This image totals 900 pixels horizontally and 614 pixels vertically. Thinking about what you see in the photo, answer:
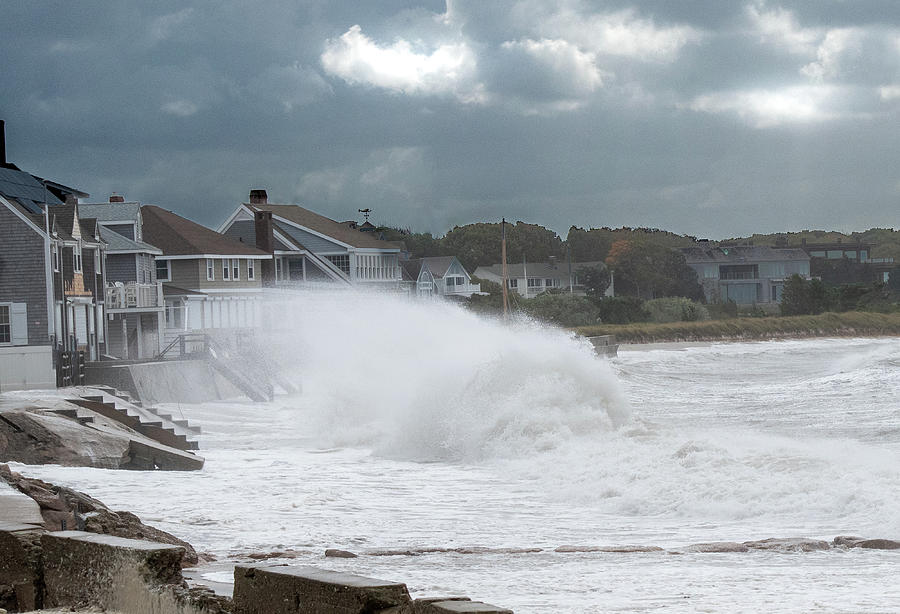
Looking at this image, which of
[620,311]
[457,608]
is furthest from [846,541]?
[620,311]

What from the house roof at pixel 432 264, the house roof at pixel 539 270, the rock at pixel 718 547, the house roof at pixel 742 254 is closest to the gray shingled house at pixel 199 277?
the house roof at pixel 432 264

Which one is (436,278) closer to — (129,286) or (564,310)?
(564,310)

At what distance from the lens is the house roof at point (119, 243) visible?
47688mm

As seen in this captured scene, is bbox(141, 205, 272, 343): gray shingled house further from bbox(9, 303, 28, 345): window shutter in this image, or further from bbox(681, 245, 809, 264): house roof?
bbox(681, 245, 809, 264): house roof

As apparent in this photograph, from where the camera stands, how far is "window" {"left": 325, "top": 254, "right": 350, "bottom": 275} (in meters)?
71.6

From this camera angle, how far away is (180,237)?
185ft

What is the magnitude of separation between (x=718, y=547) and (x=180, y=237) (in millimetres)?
47497

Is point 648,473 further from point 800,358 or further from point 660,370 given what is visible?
point 800,358

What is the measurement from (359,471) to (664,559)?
9024 millimetres

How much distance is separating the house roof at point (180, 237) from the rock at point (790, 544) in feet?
152

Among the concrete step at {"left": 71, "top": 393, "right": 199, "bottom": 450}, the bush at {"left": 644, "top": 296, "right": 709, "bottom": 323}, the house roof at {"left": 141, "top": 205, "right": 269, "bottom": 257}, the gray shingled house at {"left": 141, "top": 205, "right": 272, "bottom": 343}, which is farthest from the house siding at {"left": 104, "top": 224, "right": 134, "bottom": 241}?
the bush at {"left": 644, "top": 296, "right": 709, "bottom": 323}

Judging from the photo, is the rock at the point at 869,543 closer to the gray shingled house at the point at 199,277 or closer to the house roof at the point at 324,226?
the gray shingled house at the point at 199,277

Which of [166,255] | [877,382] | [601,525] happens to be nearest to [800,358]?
[877,382]

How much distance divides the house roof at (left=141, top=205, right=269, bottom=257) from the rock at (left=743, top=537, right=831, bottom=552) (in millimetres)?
46252
